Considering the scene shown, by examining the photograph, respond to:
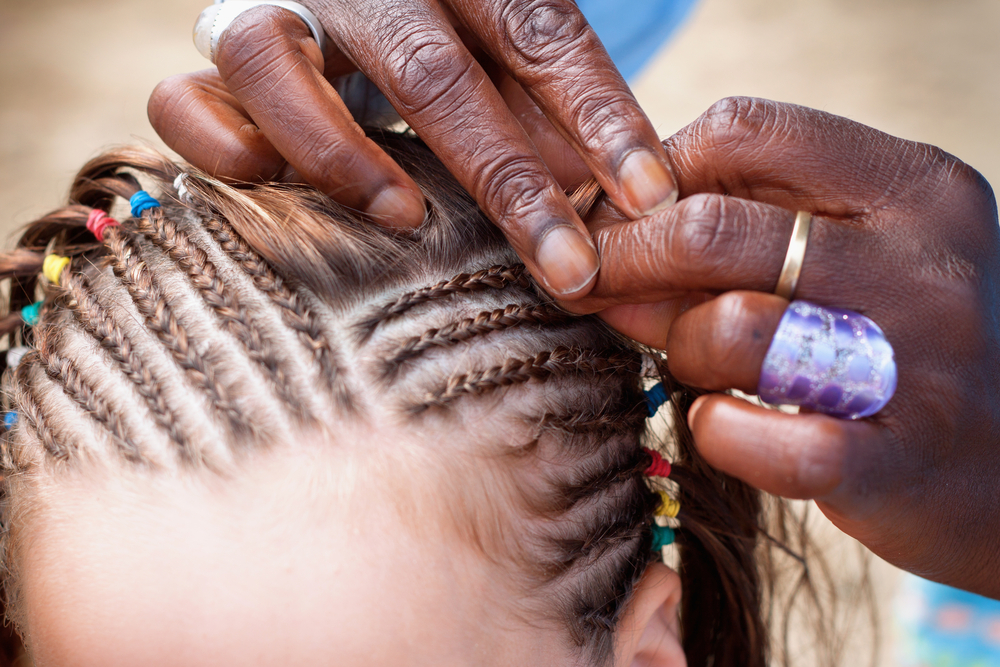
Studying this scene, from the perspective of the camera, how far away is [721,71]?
3051 mm

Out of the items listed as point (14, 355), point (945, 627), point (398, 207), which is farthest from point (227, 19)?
point (945, 627)

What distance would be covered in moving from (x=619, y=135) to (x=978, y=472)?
0.48 metres

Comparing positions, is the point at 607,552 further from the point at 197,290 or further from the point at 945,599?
the point at 945,599

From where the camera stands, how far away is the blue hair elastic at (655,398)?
0.90m

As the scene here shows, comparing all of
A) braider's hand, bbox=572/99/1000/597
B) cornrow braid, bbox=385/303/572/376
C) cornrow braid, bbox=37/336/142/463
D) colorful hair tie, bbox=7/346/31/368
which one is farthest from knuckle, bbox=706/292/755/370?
colorful hair tie, bbox=7/346/31/368

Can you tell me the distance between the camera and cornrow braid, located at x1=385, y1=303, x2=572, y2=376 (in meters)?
0.74

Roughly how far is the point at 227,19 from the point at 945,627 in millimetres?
2018

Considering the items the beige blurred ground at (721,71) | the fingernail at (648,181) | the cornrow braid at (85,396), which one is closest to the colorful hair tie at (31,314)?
the cornrow braid at (85,396)

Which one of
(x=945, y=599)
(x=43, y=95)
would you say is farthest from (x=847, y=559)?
(x=43, y=95)

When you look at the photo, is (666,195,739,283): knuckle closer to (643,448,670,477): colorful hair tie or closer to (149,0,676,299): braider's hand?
(149,0,676,299): braider's hand

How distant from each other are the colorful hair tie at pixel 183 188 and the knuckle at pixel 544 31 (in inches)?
16.1

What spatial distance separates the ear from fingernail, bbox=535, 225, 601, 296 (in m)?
0.42

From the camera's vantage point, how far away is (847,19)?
324cm

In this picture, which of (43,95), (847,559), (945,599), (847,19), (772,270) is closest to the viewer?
(772,270)
